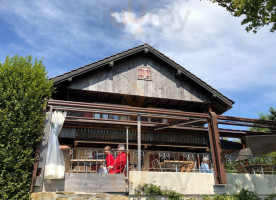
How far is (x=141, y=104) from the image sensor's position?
15.1 meters

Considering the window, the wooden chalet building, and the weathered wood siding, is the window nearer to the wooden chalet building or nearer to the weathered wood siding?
the wooden chalet building

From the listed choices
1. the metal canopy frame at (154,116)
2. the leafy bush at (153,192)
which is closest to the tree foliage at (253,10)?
the metal canopy frame at (154,116)

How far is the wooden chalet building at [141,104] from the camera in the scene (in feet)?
40.7

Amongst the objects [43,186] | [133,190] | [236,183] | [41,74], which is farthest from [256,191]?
[41,74]

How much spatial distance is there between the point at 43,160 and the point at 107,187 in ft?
6.22

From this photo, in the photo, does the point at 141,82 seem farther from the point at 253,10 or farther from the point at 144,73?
the point at 253,10

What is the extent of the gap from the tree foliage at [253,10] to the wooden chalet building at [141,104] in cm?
336

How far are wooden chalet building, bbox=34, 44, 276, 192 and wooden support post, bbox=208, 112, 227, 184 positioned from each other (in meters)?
0.16

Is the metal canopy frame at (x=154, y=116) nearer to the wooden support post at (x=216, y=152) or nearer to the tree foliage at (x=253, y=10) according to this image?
the wooden support post at (x=216, y=152)

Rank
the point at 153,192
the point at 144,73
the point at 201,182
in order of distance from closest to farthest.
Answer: the point at 153,192, the point at 201,182, the point at 144,73

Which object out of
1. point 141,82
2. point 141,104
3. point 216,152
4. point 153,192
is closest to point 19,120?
point 153,192

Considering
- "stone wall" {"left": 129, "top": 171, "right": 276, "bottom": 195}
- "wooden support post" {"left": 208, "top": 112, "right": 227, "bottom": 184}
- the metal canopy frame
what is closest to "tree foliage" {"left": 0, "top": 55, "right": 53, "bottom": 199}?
the metal canopy frame

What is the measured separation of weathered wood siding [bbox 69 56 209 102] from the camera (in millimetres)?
13836

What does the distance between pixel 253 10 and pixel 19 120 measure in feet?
25.4
